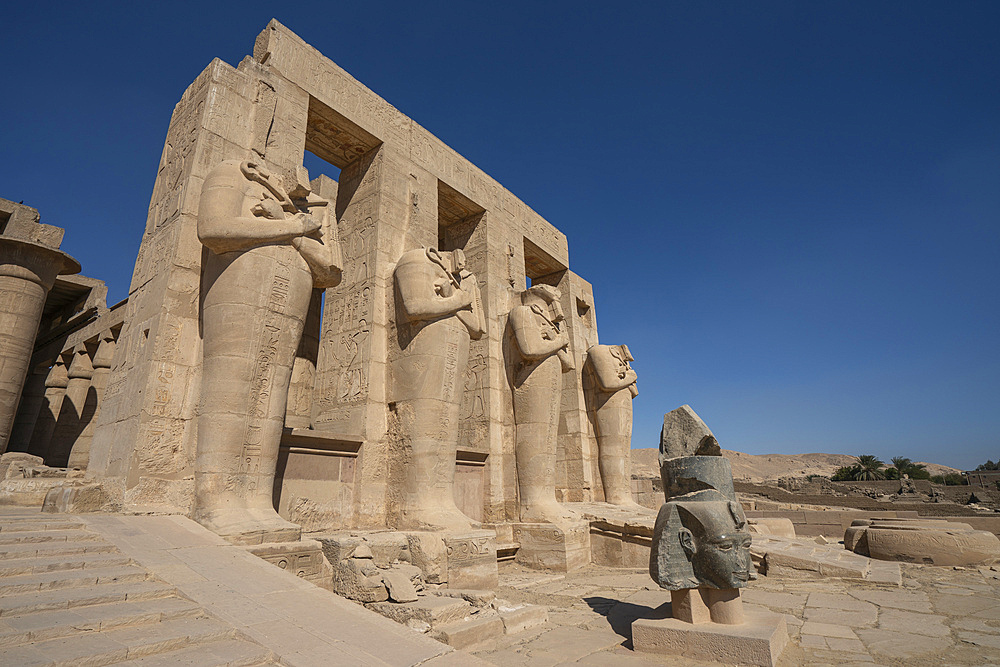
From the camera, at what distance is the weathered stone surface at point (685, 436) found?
4711 mm

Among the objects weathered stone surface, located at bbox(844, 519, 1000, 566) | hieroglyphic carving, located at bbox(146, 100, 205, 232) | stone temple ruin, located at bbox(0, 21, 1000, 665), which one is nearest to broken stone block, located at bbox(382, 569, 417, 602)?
stone temple ruin, located at bbox(0, 21, 1000, 665)

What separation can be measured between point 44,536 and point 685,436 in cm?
478

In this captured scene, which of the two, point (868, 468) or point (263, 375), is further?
point (868, 468)

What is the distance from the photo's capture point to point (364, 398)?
6.89m

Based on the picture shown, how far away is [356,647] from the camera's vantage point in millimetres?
2572

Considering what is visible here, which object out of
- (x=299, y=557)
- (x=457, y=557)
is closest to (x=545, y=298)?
(x=457, y=557)

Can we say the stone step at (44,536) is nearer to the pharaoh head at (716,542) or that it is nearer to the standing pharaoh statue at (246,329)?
the standing pharaoh statue at (246,329)

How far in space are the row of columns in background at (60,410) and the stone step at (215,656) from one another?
10.2 m

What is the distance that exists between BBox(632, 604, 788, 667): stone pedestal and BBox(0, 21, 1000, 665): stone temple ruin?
0.6 inches

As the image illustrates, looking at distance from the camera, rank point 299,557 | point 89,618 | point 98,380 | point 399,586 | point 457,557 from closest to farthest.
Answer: point 89,618
point 299,557
point 399,586
point 457,557
point 98,380

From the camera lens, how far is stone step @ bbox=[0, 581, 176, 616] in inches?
97.3

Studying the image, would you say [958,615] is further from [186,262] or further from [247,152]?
[247,152]

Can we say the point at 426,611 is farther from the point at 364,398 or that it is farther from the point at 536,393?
the point at 536,393

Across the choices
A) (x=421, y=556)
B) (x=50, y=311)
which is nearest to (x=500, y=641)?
(x=421, y=556)
